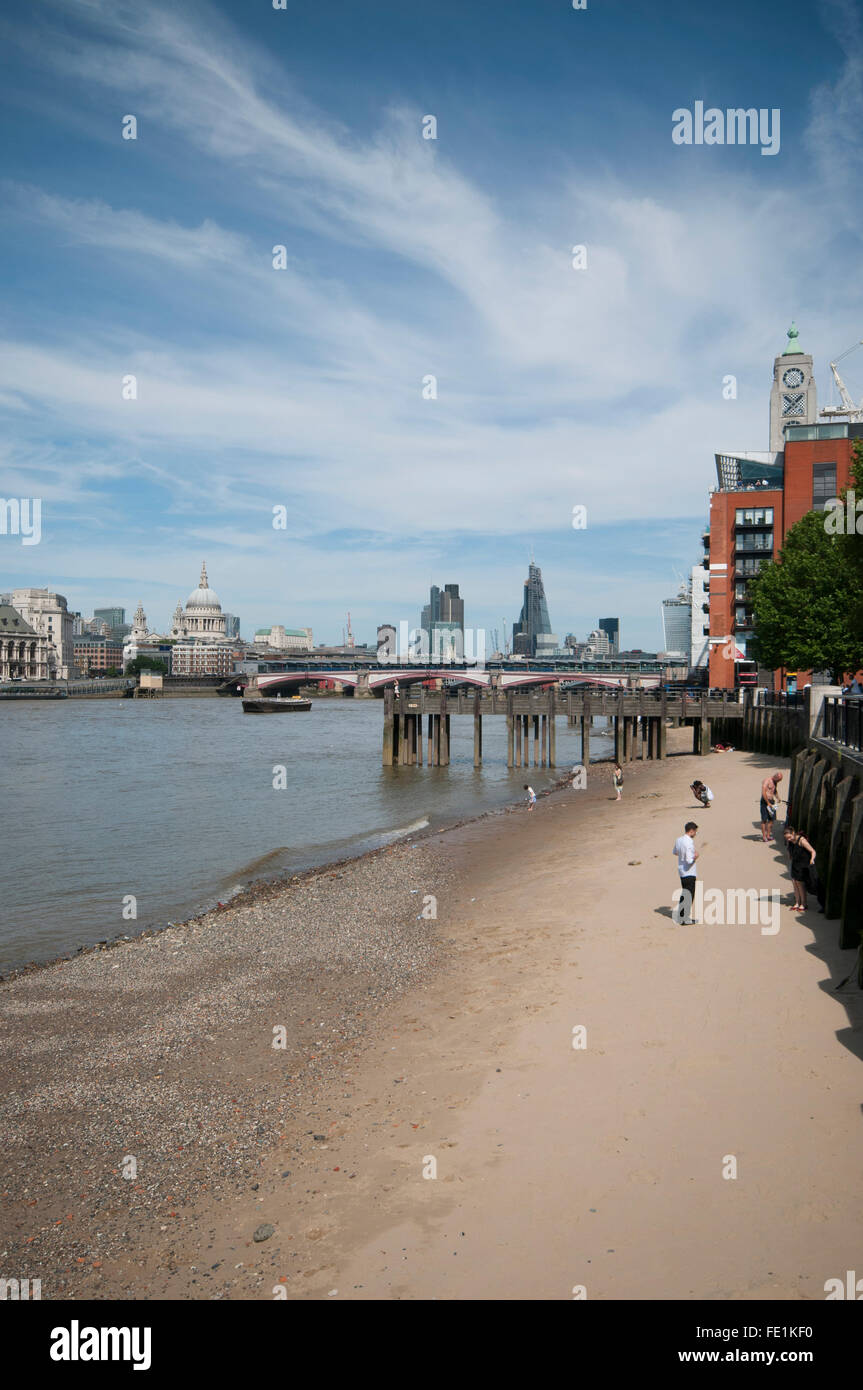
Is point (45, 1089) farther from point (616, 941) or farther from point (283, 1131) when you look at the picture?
point (616, 941)

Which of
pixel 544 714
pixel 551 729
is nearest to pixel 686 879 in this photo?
pixel 551 729

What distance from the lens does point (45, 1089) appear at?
415 inches

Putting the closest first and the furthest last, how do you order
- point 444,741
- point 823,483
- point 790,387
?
point 444,741, point 823,483, point 790,387

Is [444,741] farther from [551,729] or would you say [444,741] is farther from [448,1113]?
[448,1113]

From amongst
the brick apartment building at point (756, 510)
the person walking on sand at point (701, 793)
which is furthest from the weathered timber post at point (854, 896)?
the brick apartment building at point (756, 510)

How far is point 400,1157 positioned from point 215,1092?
299 cm

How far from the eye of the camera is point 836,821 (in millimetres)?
14273

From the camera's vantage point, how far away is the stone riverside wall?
12.4m

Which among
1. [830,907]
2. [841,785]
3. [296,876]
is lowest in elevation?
[296,876]

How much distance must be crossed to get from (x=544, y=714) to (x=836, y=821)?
37176mm

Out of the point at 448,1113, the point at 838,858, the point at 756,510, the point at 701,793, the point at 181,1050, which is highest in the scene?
the point at 756,510

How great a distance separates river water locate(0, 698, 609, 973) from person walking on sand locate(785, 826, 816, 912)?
13.1 meters
